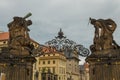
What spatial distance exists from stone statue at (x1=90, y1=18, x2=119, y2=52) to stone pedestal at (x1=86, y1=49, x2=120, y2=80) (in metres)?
0.36

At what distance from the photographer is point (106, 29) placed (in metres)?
24.0

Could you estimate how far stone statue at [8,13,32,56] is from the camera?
971 inches

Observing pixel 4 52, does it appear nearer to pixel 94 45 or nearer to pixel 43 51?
pixel 43 51

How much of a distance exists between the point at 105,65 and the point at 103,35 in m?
1.80

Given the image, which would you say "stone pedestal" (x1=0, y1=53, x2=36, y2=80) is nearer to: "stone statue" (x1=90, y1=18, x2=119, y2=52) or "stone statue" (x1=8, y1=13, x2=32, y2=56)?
"stone statue" (x1=8, y1=13, x2=32, y2=56)

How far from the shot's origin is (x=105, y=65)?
77.3 feet

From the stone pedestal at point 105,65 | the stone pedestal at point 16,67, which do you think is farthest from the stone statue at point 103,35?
the stone pedestal at point 16,67

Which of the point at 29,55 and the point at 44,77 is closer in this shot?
the point at 29,55

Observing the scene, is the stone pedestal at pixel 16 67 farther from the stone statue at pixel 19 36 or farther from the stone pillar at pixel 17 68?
the stone statue at pixel 19 36

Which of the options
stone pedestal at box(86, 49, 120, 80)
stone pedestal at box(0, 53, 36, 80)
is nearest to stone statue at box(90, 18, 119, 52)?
stone pedestal at box(86, 49, 120, 80)

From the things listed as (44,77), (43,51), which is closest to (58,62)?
(44,77)

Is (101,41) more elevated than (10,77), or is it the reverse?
(101,41)

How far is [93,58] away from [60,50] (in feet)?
7.50

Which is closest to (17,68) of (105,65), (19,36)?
(19,36)
